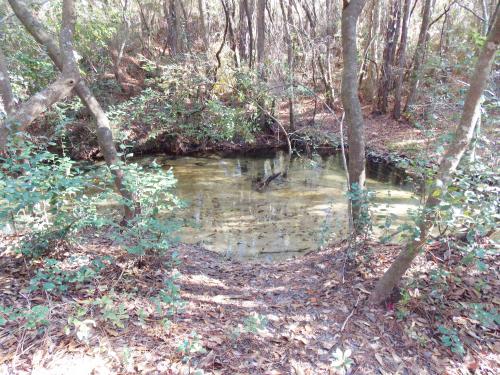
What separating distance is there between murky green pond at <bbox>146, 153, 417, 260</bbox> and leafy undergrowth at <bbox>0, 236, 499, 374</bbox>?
4.06 ft

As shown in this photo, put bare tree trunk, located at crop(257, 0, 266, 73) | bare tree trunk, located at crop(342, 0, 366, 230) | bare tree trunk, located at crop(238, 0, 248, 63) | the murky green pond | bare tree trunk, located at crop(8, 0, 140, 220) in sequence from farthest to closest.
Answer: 1. bare tree trunk, located at crop(238, 0, 248, 63)
2. bare tree trunk, located at crop(257, 0, 266, 73)
3. the murky green pond
4. bare tree trunk, located at crop(8, 0, 140, 220)
5. bare tree trunk, located at crop(342, 0, 366, 230)

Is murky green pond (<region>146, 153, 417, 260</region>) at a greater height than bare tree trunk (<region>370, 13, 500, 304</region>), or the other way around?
bare tree trunk (<region>370, 13, 500, 304</region>)

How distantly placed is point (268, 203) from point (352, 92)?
17.4 ft

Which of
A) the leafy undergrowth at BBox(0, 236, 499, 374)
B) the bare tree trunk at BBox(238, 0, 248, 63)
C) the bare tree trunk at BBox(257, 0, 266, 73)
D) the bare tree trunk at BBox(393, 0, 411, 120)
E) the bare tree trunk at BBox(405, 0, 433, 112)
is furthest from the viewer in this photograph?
the bare tree trunk at BBox(238, 0, 248, 63)

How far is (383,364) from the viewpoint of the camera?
2926 mm

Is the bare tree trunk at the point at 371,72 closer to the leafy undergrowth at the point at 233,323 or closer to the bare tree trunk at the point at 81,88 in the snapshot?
the bare tree trunk at the point at 81,88

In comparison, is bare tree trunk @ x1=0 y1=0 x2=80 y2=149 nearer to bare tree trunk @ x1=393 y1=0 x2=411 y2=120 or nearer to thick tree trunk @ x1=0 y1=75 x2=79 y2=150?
thick tree trunk @ x1=0 y1=75 x2=79 y2=150

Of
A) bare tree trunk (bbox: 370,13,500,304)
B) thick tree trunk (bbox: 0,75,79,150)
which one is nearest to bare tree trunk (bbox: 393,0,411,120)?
bare tree trunk (bbox: 370,13,500,304)

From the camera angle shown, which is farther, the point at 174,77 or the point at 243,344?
the point at 174,77

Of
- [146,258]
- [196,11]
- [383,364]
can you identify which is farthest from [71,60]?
[196,11]

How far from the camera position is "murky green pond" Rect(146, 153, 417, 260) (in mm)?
6820

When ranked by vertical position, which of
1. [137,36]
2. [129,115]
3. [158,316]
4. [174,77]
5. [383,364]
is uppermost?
[137,36]

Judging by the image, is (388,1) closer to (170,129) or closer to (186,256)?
(170,129)

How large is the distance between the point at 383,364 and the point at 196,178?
9.24 metres
